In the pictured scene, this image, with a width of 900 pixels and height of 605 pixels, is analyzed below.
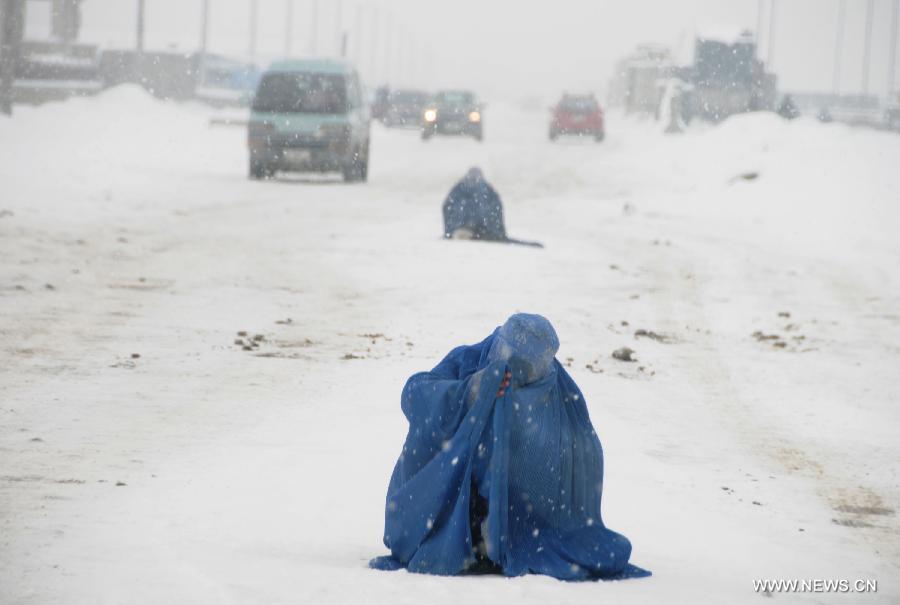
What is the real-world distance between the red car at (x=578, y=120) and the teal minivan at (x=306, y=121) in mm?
18797

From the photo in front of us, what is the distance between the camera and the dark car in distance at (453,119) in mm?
39719

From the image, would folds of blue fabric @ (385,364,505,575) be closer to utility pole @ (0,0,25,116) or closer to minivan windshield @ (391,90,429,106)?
utility pole @ (0,0,25,116)

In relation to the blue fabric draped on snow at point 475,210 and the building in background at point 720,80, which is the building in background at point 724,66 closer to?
the building in background at point 720,80

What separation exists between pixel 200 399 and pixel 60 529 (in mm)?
2609

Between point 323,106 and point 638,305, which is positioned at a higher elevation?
point 323,106

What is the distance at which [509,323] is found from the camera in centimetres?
439

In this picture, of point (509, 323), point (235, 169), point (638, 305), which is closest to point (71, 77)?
point (235, 169)

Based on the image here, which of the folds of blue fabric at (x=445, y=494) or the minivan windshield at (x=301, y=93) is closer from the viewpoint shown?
the folds of blue fabric at (x=445, y=494)

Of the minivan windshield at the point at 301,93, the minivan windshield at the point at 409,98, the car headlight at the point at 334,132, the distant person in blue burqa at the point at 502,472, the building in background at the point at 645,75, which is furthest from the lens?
the building in background at the point at 645,75

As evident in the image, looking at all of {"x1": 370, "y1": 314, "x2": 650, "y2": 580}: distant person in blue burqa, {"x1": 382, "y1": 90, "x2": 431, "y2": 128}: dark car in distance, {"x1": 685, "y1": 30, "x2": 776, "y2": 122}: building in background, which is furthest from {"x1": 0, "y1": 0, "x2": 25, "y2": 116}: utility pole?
{"x1": 370, "y1": 314, "x2": 650, "y2": 580}: distant person in blue burqa

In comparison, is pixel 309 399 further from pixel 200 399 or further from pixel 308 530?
pixel 308 530

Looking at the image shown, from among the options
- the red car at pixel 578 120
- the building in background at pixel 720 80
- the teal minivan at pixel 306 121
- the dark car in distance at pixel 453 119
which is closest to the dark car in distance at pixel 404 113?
the dark car in distance at pixel 453 119

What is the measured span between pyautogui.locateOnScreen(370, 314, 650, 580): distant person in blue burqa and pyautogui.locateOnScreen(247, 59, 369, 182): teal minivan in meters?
18.4

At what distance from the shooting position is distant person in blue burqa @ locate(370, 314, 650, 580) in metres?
4.41
